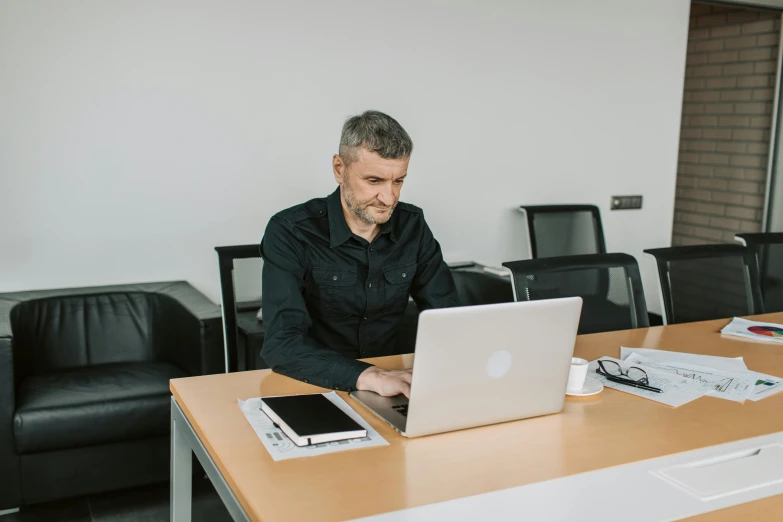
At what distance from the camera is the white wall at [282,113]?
126 inches

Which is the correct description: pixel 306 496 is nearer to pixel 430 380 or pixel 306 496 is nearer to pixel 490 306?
pixel 430 380

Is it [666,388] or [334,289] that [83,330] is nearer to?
[334,289]

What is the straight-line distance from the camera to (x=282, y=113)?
362cm

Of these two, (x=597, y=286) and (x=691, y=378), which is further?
(x=597, y=286)

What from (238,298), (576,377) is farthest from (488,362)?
(238,298)

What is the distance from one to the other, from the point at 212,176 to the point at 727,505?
9.01 ft

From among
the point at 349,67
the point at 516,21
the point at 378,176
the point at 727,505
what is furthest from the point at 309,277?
the point at 516,21

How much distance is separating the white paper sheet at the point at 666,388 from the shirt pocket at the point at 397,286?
23.4 inches

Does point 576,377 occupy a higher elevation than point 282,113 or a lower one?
lower

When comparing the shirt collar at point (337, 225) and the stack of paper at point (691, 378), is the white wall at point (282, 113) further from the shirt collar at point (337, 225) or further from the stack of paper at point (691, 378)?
the stack of paper at point (691, 378)

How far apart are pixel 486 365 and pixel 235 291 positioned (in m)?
1.26

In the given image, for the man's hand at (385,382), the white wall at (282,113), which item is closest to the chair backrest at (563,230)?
the white wall at (282,113)

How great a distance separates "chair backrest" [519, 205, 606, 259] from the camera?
4.24 metres

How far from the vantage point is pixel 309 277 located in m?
2.21
